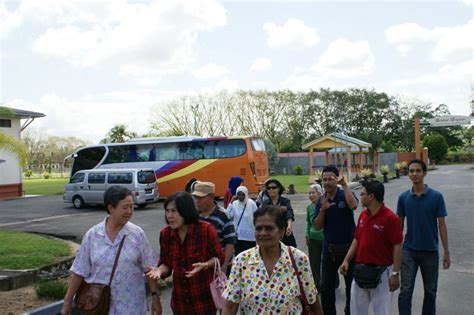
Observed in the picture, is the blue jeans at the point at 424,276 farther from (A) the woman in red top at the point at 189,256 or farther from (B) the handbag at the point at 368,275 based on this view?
(A) the woman in red top at the point at 189,256

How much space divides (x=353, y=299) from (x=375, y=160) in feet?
158

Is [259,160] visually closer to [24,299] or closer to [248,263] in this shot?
[24,299]

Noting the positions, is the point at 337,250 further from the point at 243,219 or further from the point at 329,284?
the point at 243,219

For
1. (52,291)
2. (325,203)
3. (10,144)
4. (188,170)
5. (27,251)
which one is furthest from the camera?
(188,170)

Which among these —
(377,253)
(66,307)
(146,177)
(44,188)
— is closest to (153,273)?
(66,307)

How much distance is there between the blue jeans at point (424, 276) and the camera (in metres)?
4.78

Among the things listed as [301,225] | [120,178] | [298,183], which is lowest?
[301,225]

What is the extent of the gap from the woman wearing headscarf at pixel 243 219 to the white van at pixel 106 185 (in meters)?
14.2

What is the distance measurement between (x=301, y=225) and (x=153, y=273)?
1063cm

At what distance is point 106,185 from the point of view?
21.0 meters

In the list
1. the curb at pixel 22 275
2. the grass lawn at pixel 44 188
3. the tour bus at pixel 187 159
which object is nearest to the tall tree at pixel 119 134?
the grass lawn at pixel 44 188

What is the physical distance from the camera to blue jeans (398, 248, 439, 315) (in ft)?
15.7

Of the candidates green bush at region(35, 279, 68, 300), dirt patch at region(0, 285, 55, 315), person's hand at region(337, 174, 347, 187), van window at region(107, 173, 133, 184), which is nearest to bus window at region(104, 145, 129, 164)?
van window at region(107, 173, 133, 184)

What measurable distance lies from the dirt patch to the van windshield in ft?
44.0
